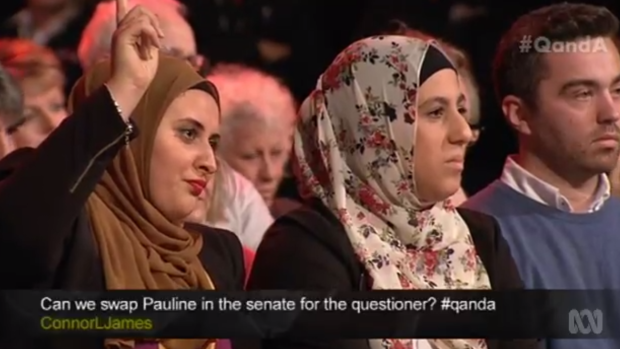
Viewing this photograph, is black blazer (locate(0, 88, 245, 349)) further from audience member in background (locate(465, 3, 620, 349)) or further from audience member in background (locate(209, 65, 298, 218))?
audience member in background (locate(465, 3, 620, 349))

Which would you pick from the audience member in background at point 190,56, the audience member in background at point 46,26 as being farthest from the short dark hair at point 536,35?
the audience member in background at point 46,26

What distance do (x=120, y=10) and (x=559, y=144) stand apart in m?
0.70

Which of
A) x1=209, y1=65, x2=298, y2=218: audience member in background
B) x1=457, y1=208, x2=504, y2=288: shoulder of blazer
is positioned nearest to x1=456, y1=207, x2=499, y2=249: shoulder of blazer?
x1=457, y1=208, x2=504, y2=288: shoulder of blazer

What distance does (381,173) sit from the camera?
1995mm

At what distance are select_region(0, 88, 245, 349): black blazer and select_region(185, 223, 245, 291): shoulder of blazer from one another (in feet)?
0.54

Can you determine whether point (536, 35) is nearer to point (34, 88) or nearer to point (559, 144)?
point (559, 144)

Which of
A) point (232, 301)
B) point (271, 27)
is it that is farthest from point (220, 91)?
point (232, 301)

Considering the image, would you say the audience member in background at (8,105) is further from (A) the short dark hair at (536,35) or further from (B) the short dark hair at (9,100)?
(A) the short dark hair at (536,35)

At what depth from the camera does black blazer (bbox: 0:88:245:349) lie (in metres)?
A: 1.87

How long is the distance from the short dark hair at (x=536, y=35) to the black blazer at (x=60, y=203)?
60cm

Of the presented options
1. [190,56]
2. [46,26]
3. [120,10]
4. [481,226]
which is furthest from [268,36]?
[481,226]

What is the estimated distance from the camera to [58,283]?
197cm

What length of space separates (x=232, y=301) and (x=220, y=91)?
12.4 inches

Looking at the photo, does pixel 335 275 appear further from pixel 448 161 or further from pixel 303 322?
pixel 448 161
